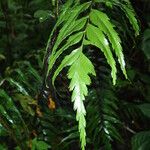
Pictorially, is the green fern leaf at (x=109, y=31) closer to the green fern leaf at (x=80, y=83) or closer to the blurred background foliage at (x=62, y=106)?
the green fern leaf at (x=80, y=83)

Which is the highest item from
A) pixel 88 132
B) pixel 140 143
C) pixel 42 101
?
pixel 42 101

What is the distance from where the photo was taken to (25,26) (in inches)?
121

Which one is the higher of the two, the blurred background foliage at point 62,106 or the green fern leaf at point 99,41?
the green fern leaf at point 99,41

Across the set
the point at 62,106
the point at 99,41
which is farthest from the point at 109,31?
the point at 62,106

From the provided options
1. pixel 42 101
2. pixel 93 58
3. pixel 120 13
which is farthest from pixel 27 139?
pixel 120 13

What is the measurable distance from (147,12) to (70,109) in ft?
3.46

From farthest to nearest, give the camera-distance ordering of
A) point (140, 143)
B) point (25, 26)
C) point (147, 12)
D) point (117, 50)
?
point (25, 26) → point (147, 12) → point (140, 143) → point (117, 50)

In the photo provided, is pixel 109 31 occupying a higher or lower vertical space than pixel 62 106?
higher

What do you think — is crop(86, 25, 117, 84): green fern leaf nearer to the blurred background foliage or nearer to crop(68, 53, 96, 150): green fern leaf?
crop(68, 53, 96, 150): green fern leaf

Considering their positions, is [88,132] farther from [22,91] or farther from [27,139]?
[22,91]

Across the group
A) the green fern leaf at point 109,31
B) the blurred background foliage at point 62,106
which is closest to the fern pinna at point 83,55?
the green fern leaf at point 109,31

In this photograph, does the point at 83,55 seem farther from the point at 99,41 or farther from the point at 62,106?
the point at 62,106

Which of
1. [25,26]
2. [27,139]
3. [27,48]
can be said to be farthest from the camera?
[25,26]

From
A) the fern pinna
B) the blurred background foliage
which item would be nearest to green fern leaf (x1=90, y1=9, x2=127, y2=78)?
the fern pinna
